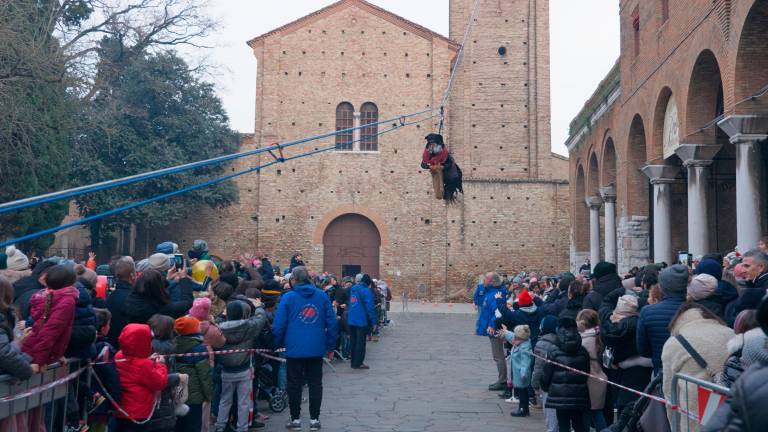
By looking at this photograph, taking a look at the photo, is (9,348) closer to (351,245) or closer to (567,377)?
(567,377)

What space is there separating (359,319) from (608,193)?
994 cm

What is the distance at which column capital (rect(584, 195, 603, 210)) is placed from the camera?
21.6 meters

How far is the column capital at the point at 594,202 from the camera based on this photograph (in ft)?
70.9

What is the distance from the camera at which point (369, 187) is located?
29938mm

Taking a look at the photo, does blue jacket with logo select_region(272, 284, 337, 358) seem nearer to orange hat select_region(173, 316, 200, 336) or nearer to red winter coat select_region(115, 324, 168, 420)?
orange hat select_region(173, 316, 200, 336)

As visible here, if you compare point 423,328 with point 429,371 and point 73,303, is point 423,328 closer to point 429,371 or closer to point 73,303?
point 429,371

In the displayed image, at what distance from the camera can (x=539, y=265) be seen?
29.7 m

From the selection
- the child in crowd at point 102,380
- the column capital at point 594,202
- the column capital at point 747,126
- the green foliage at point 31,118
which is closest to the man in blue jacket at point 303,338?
the child in crowd at point 102,380

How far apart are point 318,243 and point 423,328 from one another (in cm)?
1089

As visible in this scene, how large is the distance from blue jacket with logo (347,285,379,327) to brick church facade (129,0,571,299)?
1700 centimetres

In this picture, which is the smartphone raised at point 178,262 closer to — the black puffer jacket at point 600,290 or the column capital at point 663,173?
the black puffer jacket at point 600,290

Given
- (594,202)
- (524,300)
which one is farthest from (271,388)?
(594,202)

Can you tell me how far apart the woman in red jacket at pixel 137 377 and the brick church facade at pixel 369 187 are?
23938 mm

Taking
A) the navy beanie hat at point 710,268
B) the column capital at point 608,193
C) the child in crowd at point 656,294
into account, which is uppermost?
the column capital at point 608,193
